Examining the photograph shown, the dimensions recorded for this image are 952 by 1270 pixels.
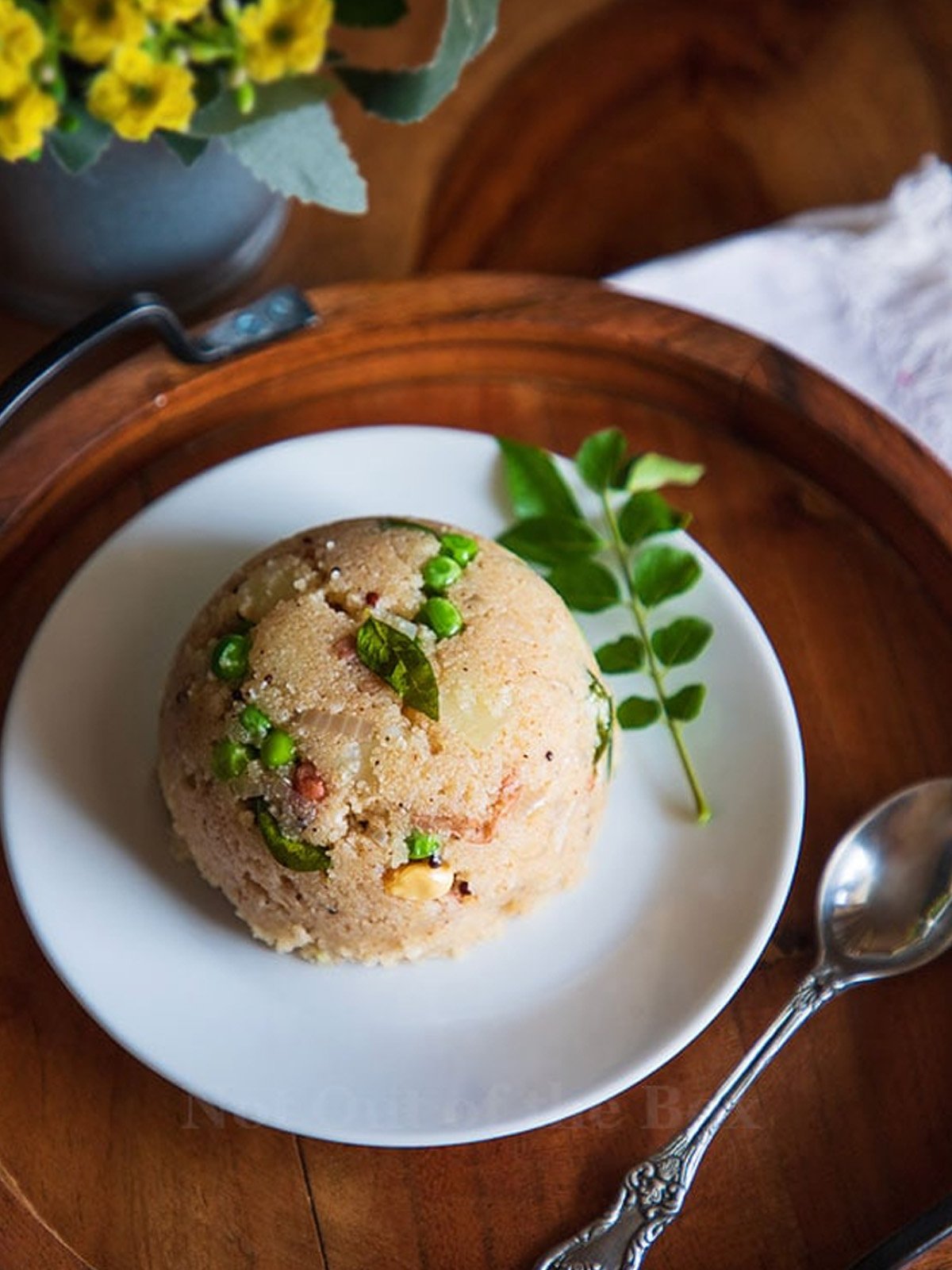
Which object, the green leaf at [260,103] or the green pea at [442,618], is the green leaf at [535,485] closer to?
the green pea at [442,618]

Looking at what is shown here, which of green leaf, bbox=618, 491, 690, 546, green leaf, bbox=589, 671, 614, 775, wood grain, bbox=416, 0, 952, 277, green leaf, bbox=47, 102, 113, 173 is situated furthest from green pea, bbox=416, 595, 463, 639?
wood grain, bbox=416, 0, 952, 277

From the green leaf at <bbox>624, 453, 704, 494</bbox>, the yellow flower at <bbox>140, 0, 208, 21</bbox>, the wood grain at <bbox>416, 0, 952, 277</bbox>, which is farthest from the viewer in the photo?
the wood grain at <bbox>416, 0, 952, 277</bbox>

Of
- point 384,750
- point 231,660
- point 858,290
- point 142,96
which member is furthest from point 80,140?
point 858,290

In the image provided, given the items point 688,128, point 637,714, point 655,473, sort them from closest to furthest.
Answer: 1. point 637,714
2. point 655,473
3. point 688,128

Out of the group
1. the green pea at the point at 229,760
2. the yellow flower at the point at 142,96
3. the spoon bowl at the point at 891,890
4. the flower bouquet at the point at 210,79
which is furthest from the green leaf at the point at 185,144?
the spoon bowl at the point at 891,890

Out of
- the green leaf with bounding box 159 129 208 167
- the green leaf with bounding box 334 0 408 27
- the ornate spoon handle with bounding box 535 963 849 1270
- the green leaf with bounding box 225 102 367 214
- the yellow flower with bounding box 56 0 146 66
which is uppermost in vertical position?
the green leaf with bounding box 334 0 408 27

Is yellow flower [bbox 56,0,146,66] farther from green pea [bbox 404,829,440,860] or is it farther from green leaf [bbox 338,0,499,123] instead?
green pea [bbox 404,829,440,860]

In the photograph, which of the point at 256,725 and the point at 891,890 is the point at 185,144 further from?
the point at 891,890
